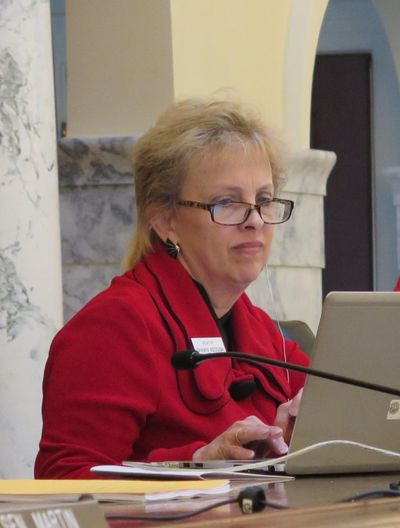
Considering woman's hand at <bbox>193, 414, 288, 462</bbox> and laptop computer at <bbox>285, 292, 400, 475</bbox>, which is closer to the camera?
laptop computer at <bbox>285, 292, 400, 475</bbox>

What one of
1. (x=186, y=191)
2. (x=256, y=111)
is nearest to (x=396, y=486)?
(x=186, y=191)

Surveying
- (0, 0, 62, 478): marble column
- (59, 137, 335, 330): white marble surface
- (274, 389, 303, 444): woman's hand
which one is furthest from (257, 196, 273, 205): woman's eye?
(59, 137, 335, 330): white marble surface

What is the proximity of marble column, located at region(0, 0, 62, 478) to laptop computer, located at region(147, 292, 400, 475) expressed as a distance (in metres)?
1.68

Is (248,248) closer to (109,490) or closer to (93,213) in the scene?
(109,490)

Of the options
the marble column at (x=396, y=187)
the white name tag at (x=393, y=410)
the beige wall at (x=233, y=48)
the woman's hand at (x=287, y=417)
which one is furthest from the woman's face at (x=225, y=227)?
the marble column at (x=396, y=187)

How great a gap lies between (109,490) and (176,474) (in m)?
0.23

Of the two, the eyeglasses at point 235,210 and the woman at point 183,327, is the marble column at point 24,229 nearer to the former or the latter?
the woman at point 183,327

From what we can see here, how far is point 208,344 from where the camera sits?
2496mm

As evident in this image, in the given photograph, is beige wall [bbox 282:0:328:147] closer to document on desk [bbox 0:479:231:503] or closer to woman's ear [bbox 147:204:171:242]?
woman's ear [bbox 147:204:171:242]

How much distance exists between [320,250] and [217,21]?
96 cm

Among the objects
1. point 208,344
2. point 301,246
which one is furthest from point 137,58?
point 208,344

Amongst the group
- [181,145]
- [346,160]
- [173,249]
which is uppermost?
[181,145]

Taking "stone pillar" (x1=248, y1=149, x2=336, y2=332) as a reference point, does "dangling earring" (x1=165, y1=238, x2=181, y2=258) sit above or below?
above

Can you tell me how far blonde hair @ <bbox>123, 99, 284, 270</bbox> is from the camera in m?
2.61
